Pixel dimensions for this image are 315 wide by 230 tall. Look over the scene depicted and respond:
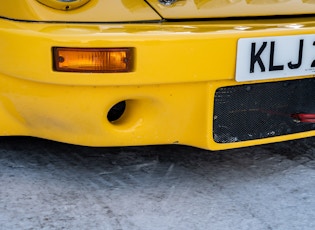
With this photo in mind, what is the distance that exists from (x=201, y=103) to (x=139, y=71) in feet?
0.96

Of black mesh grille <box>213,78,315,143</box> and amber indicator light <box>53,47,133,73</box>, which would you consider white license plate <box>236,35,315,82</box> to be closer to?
black mesh grille <box>213,78,315,143</box>

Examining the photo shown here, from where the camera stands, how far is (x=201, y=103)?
2184mm

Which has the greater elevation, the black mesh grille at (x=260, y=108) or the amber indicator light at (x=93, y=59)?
the amber indicator light at (x=93, y=59)

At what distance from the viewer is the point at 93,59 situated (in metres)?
2.02

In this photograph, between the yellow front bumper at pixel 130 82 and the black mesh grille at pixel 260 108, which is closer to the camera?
the yellow front bumper at pixel 130 82

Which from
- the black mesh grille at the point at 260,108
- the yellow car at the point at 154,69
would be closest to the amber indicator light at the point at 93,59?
the yellow car at the point at 154,69

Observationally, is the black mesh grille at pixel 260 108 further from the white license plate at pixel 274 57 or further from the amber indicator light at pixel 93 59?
the amber indicator light at pixel 93 59

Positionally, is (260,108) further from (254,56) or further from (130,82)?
(130,82)

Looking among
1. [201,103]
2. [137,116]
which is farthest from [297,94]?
[137,116]

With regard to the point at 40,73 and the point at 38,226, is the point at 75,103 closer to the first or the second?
the point at 40,73

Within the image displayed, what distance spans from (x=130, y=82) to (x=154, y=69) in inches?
3.8

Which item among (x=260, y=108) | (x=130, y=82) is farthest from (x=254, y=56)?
(x=130, y=82)

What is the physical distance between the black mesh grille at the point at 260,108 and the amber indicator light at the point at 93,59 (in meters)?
0.39

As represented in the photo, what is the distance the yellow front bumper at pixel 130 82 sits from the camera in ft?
6.64
